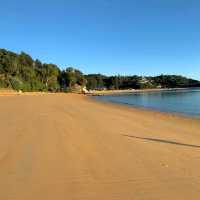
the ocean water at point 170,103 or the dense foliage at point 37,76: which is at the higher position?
the dense foliage at point 37,76

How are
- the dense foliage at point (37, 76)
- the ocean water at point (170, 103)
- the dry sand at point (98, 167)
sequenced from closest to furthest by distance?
the dry sand at point (98, 167) → the ocean water at point (170, 103) → the dense foliage at point (37, 76)

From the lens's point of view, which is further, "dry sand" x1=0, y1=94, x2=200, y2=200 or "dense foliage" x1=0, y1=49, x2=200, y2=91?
"dense foliage" x1=0, y1=49, x2=200, y2=91

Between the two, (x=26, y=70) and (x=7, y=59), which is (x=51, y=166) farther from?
(x=26, y=70)

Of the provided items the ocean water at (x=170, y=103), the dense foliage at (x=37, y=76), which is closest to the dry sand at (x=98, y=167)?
the ocean water at (x=170, y=103)

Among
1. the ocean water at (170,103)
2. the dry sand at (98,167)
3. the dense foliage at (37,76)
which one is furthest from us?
the dense foliage at (37,76)

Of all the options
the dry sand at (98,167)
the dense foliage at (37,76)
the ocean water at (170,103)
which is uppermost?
the dense foliage at (37,76)

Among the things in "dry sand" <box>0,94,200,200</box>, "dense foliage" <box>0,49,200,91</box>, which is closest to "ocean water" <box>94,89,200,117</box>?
"dry sand" <box>0,94,200,200</box>

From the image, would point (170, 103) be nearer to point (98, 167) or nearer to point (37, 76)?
point (98, 167)

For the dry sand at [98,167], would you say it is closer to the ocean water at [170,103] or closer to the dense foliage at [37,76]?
the ocean water at [170,103]

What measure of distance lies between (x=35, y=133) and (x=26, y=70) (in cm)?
8590

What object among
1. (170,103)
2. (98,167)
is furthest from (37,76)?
(98,167)

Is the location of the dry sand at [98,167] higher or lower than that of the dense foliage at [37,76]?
lower

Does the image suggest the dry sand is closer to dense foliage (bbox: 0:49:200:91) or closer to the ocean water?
the ocean water

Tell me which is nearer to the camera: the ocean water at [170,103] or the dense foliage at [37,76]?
the ocean water at [170,103]
